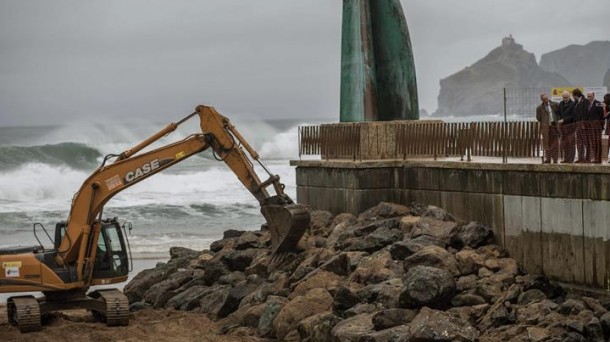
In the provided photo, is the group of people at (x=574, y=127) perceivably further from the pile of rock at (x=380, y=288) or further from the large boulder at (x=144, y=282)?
the large boulder at (x=144, y=282)

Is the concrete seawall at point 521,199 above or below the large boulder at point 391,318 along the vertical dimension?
above

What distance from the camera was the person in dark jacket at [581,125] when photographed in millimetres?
18219

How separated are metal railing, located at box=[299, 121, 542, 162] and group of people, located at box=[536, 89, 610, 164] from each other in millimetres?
357

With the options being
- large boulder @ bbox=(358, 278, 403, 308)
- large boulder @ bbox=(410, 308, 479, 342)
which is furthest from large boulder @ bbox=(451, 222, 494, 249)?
large boulder @ bbox=(410, 308, 479, 342)

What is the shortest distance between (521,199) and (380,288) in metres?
3.02

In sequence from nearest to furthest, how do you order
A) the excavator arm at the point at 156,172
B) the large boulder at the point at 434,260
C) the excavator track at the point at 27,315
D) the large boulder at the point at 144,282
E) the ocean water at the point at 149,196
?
the large boulder at the point at 434,260 < the excavator track at the point at 27,315 < the excavator arm at the point at 156,172 < the large boulder at the point at 144,282 < the ocean water at the point at 149,196

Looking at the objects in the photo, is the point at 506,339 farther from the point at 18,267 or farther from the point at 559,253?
the point at 18,267

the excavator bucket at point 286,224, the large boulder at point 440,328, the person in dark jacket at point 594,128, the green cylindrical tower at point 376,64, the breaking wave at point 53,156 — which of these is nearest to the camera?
the large boulder at point 440,328

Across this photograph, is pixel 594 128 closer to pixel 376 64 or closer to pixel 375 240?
pixel 375 240

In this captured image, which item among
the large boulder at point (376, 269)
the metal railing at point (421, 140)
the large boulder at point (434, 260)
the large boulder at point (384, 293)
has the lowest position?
the large boulder at point (384, 293)

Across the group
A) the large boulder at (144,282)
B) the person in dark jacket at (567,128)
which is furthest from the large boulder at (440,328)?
the large boulder at (144,282)

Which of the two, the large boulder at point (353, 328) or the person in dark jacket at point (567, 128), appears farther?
the person in dark jacket at point (567, 128)

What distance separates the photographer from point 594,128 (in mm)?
18344

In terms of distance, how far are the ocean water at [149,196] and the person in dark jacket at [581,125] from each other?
43.3 feet
